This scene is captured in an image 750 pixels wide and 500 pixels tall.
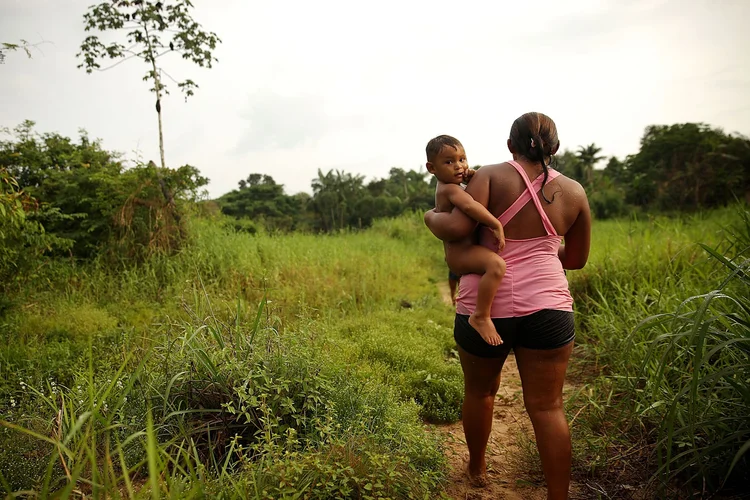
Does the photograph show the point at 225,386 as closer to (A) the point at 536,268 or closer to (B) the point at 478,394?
(B) the point at 478,394

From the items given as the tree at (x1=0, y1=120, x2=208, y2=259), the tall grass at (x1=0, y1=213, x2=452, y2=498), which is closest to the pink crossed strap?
the tall grass at (x1=0, y1=213, x2=452, y2=498)

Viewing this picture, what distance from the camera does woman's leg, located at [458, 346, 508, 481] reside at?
2234 millimetres

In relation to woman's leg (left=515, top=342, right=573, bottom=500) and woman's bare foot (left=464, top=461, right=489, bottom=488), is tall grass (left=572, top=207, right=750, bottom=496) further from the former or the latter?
woman's bare foot (left=464, top=461, right=489, bottom=488)

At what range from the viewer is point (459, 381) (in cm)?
380

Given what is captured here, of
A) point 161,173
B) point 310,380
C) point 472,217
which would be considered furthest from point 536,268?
point 161,173

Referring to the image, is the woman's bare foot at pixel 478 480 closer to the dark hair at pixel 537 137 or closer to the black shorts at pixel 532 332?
the black shorts at pixel 532 332

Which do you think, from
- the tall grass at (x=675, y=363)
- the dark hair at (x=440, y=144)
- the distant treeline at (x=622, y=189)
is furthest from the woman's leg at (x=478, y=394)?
the distant treeline at (x=622, y=189)

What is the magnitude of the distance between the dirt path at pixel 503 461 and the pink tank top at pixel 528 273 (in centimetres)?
110

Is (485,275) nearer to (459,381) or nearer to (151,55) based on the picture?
(459,381)

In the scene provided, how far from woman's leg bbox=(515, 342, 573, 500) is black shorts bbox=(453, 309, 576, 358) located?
35 millimetres

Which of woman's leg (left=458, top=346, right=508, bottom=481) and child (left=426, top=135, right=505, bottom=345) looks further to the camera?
woman's leg (left=458, top=346, right=508, bottom=481)

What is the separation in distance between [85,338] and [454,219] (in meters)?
4.39

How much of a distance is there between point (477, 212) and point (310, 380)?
1.37 meters

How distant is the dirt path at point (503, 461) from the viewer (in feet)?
8.14
